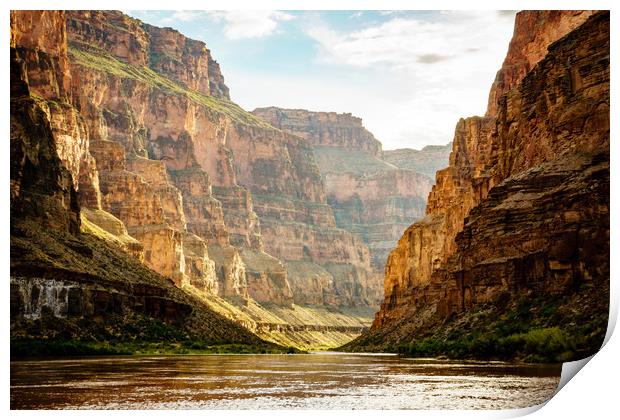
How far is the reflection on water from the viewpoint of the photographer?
44281mm

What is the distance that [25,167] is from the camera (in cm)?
10594

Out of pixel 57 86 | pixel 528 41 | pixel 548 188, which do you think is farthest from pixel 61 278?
pixel 57 86

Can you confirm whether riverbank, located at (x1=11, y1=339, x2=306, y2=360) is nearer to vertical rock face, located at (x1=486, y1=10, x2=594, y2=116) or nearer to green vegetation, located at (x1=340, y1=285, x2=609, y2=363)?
green vegetation, located at (x1=340, y1=285, x2=609, y2=363)

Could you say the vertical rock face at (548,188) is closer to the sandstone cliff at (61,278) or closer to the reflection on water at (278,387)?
the reflection on water at (278,387)

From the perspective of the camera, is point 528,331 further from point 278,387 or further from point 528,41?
point 528,41

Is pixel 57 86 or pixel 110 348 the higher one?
pixel 57 86

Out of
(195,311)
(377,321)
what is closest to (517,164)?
(195,311)

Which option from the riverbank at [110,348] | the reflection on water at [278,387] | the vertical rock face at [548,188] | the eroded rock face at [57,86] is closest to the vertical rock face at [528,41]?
the vertical rock face at [548,188]

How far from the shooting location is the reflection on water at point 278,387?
145 ft

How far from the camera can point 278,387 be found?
5306 centimetres

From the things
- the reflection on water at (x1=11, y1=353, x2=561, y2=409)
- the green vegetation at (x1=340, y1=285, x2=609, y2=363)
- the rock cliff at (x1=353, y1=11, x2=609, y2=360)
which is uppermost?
the rock cliff at (x1=353, y1=11, x2=609, y2=360)

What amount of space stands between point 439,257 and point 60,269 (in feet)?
229

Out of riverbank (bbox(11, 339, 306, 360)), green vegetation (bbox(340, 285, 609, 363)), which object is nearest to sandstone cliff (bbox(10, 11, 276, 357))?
riverbank (bbox(11, 339, 306, 360))
